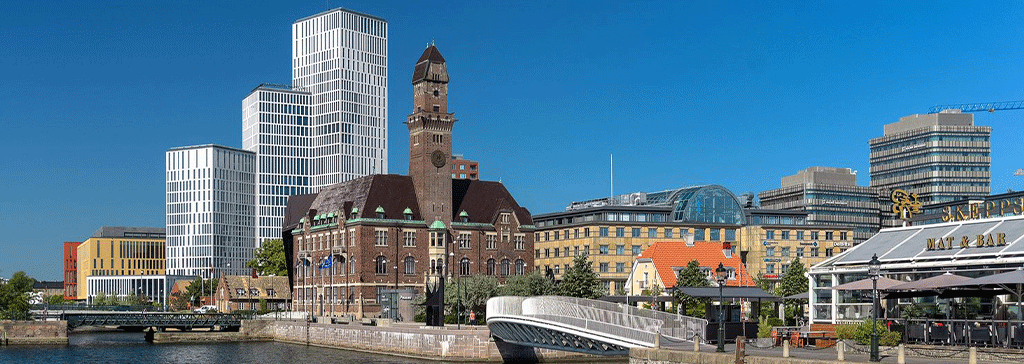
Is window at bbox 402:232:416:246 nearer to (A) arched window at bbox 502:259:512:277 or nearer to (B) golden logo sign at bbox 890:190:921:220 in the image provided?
(A) arched window at bbox 502:259:512:277

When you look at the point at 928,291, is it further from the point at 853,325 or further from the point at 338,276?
the point at 338,276

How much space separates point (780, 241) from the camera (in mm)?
162625

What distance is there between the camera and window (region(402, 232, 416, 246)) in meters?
146

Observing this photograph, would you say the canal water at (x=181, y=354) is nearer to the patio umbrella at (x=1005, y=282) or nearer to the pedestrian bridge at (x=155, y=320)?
the pedestrian bridge at (x=155, y=320)

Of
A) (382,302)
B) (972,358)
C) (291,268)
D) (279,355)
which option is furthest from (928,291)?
(291,268)

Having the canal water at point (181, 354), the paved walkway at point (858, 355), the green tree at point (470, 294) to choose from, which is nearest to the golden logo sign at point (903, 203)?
the paved walkway at point (858, 355)

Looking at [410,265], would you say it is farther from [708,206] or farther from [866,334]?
[866,334]

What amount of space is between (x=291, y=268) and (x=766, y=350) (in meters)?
119

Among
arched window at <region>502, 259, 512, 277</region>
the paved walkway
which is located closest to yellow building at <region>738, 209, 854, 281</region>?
arched window at <region>502, 259, 512, 277</region>

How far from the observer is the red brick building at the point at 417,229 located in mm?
143750

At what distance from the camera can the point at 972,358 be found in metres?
43.2

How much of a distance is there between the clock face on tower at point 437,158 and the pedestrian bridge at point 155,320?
2802 centimetres

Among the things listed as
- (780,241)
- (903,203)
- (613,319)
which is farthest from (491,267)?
(613,319)

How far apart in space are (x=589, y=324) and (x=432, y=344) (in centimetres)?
3011
